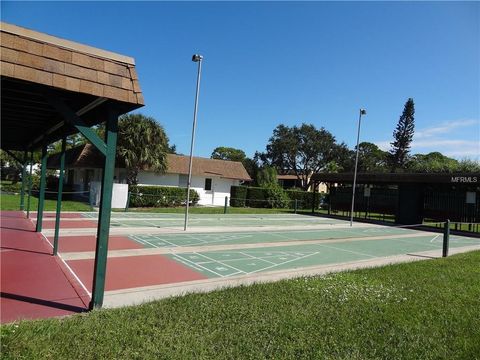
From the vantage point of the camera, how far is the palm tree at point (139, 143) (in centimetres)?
2806

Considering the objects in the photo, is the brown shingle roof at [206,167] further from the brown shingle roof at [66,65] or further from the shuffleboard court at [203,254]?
the brown shingle roof at [66,65]

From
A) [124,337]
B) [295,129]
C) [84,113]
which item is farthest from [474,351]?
[295,129]

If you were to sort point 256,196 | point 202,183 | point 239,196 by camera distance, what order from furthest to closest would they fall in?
1. point 202,183
2. point 256,196
3. point 239,196

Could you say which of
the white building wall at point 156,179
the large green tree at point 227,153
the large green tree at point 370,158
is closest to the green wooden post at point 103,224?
the white building wall at point 156,179

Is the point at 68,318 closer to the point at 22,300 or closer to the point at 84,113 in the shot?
the point at 22,300

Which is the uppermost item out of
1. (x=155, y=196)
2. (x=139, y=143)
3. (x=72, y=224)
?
(x=139, y=143)

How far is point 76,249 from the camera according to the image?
1048 cm

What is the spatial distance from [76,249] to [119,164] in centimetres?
1955

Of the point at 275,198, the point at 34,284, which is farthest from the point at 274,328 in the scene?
the point at 275,198

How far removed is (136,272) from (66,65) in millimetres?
4683

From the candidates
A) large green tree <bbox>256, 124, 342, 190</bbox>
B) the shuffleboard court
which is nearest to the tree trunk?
the shuffleboard court

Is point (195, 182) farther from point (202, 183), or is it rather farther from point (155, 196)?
point (155, 196)

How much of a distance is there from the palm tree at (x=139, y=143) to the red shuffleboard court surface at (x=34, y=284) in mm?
17708

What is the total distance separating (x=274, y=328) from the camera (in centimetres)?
505
